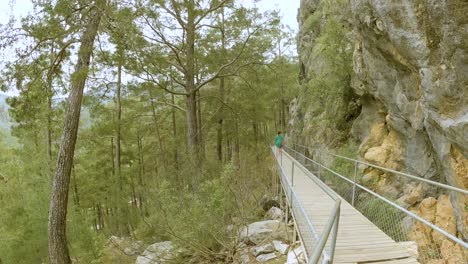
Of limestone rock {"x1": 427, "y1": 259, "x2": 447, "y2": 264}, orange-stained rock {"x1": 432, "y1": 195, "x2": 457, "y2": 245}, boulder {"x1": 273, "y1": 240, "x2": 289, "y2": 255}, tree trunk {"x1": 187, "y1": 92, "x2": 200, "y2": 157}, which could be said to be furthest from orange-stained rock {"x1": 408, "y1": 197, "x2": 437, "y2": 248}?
tree trunk {"x1": 187, "y1": 92, "x2": 200, "y2": 157}

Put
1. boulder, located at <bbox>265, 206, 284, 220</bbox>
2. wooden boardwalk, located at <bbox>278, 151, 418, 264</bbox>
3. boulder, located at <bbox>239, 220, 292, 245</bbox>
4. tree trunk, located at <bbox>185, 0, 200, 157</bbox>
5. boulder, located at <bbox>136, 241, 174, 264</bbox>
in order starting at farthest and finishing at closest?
tree trunk, located at <bbox>185, 0, 200, 157</bbox>, boulder, located at <bbox>265, 206, 284, 220</bbox>, boulder, located at <bbox>136, 241, 174, 264</bbox>, boulder, located at <bbox>239, 220, 292, 245</bbox>, wooden boardwalk, located at <bbox>278, 151, 418, 264</bbox>

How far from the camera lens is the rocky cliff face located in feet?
17.5

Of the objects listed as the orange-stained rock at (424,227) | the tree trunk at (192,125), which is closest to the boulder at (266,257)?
the orange-stained rock at (424,227)

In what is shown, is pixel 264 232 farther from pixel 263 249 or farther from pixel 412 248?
pixel 412 248

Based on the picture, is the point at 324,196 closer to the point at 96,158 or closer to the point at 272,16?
the point at 272,16

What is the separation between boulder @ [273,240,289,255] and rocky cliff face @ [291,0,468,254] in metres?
3.01

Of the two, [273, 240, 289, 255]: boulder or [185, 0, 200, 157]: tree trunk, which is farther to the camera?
[185, 0, 200, 157]: tree trunk

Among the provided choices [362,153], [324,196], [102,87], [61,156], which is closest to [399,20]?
[324,196]

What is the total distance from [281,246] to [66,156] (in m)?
5.32

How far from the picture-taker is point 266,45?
43.5ft

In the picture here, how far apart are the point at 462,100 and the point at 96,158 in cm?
2056

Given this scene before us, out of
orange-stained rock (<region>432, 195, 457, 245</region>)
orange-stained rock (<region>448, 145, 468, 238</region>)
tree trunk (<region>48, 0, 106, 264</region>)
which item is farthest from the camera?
tree trunk (<region>48, 0, 106, 264</region>)

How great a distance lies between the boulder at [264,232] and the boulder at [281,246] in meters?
0.25

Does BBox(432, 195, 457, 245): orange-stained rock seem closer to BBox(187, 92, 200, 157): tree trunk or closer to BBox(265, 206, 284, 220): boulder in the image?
BBox(265, 206, 284, 220): boulder
